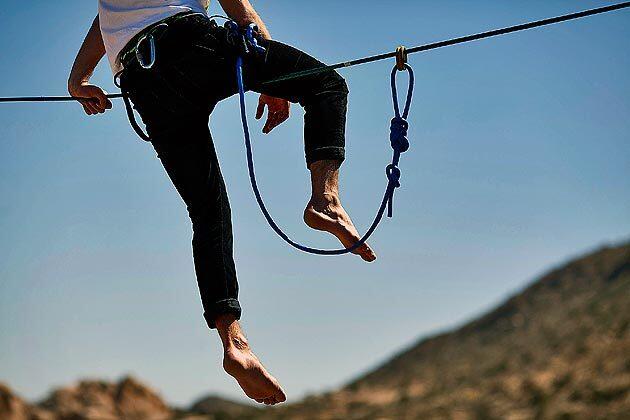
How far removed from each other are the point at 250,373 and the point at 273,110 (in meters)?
1.40

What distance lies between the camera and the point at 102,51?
5.53m

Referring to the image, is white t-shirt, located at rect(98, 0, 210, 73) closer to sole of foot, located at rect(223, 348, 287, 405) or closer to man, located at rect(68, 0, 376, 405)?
man, located at rect(68, 0, 376, 405)

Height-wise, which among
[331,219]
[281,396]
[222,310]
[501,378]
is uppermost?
[501,378]

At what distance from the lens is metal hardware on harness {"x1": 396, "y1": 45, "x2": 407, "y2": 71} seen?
493 centimetres

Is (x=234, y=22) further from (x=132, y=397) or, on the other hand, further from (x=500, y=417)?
(x=132, y=397)

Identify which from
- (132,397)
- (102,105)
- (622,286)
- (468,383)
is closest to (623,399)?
(468,383)

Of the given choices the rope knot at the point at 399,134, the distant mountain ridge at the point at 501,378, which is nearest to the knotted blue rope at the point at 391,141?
the rope knot at the point at 399,134

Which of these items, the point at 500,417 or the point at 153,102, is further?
the point at 500,417

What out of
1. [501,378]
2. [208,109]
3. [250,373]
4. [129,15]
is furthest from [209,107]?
[501,378]

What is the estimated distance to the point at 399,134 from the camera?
195 inches

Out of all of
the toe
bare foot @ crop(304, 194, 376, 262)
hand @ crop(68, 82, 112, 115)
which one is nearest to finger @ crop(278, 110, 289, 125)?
bare foot @ crop(304, 194, 376, 262)

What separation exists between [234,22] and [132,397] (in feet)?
124

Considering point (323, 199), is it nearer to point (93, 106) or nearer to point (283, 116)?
point (283, 116)

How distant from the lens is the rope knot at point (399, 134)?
16.2 feet
